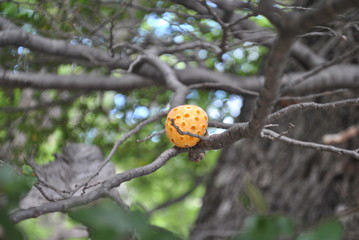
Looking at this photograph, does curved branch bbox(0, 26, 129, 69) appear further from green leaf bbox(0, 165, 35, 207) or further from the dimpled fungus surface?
green leaf bbox(0, 165, 35, 207)

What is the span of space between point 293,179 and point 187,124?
1.95 metres

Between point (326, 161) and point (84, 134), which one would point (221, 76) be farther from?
point (84, 134)

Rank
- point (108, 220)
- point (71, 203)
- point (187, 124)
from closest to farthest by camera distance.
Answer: point (108, 220)
point (71, 203)
point (187, 124)

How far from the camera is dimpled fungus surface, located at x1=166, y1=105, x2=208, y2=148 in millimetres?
1704

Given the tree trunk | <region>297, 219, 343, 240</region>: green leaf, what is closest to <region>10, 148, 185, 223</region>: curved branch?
<region>297, 219, 343, 240</region>: green leaf

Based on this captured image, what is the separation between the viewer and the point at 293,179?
335 cm

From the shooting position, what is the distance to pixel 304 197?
3.23 meters

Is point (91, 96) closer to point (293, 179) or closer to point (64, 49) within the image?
point (64, 49)

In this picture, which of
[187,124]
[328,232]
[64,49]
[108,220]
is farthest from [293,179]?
[108,220]

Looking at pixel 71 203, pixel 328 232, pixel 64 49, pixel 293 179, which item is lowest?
pixel 293 179

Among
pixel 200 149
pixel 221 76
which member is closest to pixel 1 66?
pixel 221 76

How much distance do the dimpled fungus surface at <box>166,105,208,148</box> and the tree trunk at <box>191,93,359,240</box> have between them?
3.95 ft

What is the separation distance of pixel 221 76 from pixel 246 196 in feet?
5.34

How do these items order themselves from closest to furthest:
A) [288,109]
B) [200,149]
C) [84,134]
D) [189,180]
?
[288,109] < [200,149] < [84,134] < [189,180]
